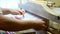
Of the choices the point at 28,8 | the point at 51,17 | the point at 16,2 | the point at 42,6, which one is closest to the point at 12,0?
the point at 16,2

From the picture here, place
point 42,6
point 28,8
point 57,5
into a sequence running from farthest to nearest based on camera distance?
point 57,5
point 28,8
point 42,6

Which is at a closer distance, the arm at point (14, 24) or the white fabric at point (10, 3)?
the arm at point (14, 24)

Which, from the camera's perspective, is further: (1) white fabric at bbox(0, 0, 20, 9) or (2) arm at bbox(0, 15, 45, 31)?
(1) white fabric at bbox(0, 0, 20, 9)

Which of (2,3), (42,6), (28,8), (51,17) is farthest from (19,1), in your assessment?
(51,17)

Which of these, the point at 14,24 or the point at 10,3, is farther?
the point at 10,3

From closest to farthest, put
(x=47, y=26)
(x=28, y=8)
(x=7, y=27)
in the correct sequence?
1. (x=7, y=27)
2. (x=47, y=26)
3. (x=28, y=8)

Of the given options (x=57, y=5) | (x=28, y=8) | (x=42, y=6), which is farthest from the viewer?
(x=57, y=5)

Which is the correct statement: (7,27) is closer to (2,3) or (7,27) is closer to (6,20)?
(6,20)

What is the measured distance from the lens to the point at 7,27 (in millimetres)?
830

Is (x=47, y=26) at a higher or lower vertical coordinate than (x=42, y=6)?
lower

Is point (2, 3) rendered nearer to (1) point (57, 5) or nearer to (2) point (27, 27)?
(1) point (57, 5)

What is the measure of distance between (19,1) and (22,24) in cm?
92

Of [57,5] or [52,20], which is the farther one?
[57,5]

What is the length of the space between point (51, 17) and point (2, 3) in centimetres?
95
